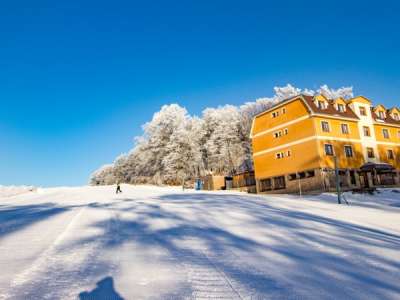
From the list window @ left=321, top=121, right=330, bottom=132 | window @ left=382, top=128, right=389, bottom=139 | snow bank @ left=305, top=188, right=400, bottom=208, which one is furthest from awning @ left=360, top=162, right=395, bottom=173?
window @ left=382, top=128, right=389, bottom=139

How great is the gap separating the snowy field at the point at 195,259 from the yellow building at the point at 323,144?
22.3m

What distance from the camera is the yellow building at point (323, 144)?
109ft

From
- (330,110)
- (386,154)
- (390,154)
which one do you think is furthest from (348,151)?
(390,154)

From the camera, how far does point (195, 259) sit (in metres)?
6.71

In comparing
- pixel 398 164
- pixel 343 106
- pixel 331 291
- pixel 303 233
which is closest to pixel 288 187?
pixel 343 106

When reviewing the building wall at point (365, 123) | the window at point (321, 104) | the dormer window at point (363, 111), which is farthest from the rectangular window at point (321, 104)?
the dormer window at point (363, 111)

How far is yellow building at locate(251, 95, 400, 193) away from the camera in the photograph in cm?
3338

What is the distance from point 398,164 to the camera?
39.5 m

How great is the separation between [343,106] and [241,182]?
1670 cm

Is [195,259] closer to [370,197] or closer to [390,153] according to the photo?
[370,197]

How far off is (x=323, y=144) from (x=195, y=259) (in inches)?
1177

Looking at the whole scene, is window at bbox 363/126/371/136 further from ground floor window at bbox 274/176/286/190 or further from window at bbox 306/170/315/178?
ground floor window at bbox 274/176/286/190

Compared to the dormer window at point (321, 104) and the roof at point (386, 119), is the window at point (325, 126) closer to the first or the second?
the dormer window at point (321, 104)

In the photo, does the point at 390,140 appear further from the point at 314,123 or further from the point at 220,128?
the point at 220,128
